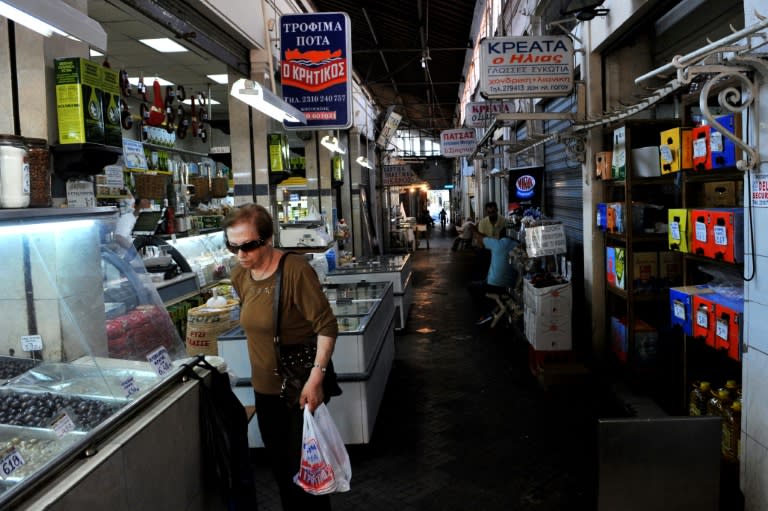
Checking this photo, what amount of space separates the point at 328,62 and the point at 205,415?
4802mm

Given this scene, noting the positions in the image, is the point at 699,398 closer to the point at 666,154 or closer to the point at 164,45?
the point at 666,154

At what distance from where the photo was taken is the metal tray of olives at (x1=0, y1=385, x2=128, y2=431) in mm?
2227

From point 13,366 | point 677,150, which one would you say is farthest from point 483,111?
point 13,366

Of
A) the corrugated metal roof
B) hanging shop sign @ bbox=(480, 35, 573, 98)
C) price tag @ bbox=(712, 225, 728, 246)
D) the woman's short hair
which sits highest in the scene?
the corrugated metal roof

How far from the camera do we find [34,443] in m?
2.15

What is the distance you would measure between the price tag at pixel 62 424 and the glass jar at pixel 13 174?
100 cm

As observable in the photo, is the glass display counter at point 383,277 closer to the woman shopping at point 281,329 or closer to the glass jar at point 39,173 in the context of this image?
the woman shopping at point 281,329

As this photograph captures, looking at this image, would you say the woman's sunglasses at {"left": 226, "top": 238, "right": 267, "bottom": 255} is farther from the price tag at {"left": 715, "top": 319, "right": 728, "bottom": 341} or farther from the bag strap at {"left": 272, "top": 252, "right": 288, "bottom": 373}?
the price tag at {"left": 715, "top": 319, "right": 728, "bottom": 341}

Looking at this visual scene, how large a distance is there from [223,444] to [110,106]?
210cm

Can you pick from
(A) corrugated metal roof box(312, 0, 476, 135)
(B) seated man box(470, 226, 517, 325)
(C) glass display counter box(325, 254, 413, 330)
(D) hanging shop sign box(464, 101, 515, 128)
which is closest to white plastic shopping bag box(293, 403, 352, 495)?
(C) glass display counter box(325, 254, 413, 330)

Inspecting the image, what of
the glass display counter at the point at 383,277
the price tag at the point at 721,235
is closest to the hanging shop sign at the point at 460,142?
the glass display counter at the point at 383,277

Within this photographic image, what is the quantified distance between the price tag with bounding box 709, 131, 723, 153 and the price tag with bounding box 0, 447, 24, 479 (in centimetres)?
376

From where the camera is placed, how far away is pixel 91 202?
3623mm

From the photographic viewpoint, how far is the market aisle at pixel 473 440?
3656 millimetres
